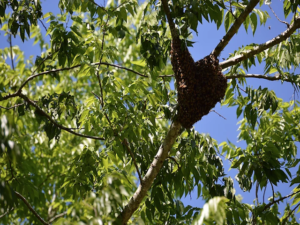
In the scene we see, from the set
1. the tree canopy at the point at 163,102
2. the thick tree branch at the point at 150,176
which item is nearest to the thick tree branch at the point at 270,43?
the tree canopy at the point at 163,102

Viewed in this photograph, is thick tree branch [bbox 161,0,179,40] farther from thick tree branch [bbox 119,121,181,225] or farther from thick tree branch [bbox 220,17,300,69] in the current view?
thick tree branch [bbox 119,121,181,225]

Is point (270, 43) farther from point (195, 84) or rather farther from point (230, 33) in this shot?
point (195, 84)

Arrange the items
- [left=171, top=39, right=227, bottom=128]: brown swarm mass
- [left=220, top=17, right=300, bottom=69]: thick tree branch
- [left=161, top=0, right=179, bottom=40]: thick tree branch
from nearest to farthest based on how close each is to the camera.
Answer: [left=171, top=39, right=227, bottom=128]: brown swarm mass
[left=161, top=0, right=179, bottom=40]: thick tree branch
[left=220, top=17, right=300, bottom=69]: thick tree branch

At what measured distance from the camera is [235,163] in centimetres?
398

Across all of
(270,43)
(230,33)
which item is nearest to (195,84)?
(230,33)

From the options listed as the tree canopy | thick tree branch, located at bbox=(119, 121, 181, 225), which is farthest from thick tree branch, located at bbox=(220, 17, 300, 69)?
thick tree branch, located at bbox=(119, 121, 181, 225)

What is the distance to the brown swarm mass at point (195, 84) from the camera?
3.09 meters

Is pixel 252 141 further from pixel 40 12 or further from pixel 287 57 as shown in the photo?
pixel 40 12

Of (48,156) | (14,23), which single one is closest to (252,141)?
(14,23)

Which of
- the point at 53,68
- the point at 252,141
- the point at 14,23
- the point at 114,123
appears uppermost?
the point at 252,141

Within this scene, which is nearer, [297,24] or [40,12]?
[297,24]

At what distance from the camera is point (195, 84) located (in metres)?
3.12

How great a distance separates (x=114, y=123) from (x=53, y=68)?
147 centimetres

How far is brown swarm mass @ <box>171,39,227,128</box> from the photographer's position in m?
3.09
